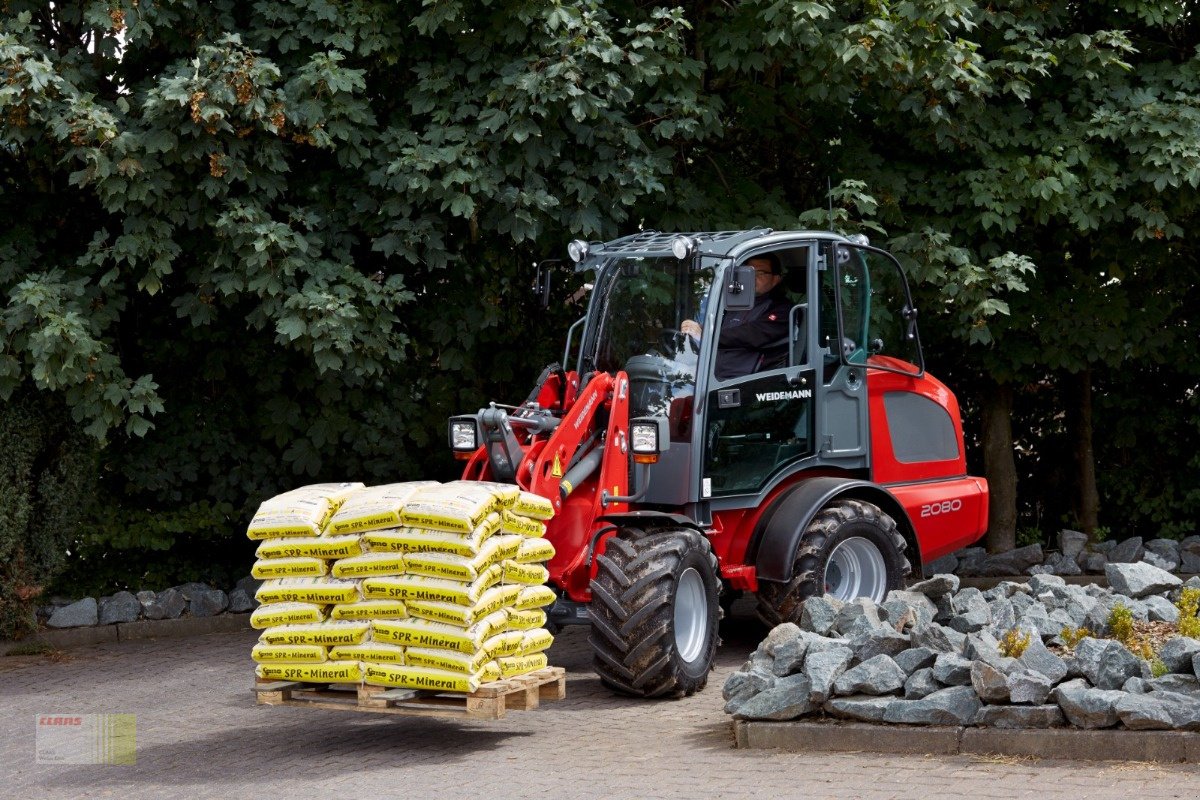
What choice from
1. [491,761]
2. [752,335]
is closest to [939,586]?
[752,335]

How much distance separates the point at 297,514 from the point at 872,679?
9.90 feet

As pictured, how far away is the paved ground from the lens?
6.96 m

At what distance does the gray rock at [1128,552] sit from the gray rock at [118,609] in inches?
332

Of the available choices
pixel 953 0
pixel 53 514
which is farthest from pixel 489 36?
pixel 53 514

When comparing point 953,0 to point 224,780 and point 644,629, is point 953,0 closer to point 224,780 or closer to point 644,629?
point 644,629

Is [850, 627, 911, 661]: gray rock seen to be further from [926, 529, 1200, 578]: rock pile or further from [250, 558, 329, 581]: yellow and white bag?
[926, 529, 1200, 578]: rock pile

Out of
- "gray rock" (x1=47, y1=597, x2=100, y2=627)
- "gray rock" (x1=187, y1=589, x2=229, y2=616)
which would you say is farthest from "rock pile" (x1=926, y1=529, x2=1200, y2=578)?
"gray rock" (x1=47, y1=597, x2=100, y2=627)

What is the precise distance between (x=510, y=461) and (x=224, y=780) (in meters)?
2.65

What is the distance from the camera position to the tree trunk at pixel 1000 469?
14.8 meters

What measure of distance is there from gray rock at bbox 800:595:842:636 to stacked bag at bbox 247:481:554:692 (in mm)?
1581

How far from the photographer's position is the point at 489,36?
11672 mm

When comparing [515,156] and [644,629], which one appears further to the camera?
[515,156]

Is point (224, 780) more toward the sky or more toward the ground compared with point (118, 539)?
more toward the ground

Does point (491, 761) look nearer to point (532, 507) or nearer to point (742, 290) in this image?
point (532, 507)
